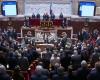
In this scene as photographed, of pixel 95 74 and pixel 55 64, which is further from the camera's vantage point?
pixel 55 64

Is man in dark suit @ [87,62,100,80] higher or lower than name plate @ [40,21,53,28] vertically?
higher

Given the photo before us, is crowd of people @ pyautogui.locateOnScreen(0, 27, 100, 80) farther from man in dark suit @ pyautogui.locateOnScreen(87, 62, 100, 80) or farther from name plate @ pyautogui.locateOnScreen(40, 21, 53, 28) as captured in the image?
name plate @ pyautogui.locateOnScreen(40, 21, 53, 28)

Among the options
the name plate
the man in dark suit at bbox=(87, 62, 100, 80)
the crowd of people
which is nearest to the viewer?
the man in dark suit at bbox=(87, 62, 100, 80)

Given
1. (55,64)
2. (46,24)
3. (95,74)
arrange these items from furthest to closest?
(46,24), (55,64), (95,74)

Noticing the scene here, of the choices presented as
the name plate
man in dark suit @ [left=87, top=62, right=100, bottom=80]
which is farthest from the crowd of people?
the name plate

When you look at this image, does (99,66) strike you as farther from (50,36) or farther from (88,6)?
(88,6)

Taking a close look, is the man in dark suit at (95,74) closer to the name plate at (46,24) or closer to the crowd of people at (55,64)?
the crowd of people at (55,64)

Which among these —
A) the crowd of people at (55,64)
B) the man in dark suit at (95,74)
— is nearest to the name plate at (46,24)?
the crowd of people at (55,64)

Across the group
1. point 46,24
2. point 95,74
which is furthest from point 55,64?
point 46,24

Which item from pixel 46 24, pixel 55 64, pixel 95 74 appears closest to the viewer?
pixel 95 74

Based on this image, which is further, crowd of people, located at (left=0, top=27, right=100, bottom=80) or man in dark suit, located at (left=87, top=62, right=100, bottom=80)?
crowd of people, located at (left=0, top=27, right=100, bottom=80)

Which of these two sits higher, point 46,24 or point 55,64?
point 55,64

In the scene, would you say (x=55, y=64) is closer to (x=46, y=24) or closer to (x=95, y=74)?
(x=95, y=74)

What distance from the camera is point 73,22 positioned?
3628 centimetres
